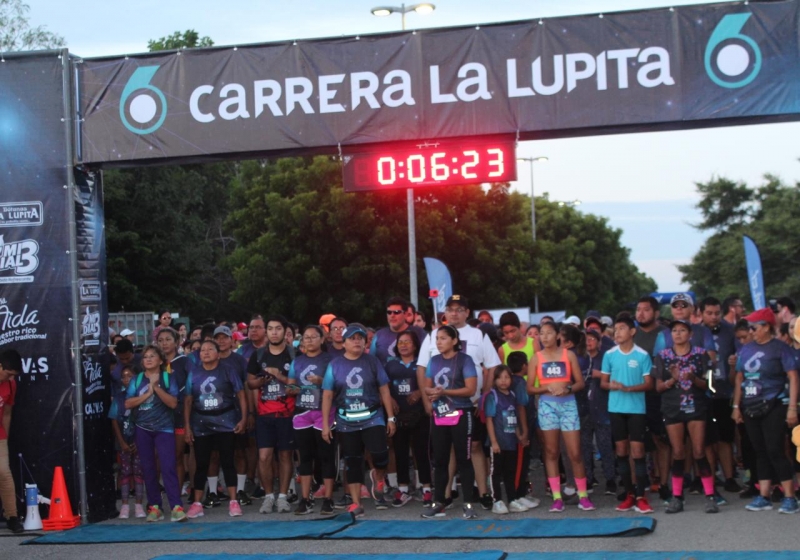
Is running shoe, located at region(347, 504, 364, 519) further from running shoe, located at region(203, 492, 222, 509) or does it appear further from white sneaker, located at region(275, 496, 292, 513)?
running shoe, located at region(203, 492, 222, 509)

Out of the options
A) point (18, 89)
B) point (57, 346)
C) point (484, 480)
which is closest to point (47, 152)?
point (18, 89)

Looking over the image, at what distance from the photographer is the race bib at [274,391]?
10.9m

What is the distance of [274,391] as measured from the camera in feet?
35.6

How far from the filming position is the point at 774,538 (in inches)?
328

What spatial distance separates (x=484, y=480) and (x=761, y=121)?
15.0 feet

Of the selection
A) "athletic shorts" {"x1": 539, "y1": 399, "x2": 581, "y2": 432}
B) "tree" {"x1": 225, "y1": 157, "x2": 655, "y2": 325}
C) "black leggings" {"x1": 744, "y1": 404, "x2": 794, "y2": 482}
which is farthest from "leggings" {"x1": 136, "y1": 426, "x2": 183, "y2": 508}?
"tree" {"x1": 225, "y1": 157, "x2": 655, "y2": 325}

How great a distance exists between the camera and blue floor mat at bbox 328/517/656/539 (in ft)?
29.0

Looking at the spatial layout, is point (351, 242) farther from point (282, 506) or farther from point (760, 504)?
point (760, 504)

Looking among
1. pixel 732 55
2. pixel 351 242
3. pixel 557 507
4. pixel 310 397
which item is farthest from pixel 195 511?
pixel 351 242

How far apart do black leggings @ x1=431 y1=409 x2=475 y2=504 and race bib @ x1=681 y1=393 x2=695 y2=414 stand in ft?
6.76

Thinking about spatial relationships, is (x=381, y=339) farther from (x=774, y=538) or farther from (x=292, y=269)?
(x=292, y=269)

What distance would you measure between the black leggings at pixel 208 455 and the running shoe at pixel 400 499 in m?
1.73

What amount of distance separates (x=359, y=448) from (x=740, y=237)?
49.5 metres

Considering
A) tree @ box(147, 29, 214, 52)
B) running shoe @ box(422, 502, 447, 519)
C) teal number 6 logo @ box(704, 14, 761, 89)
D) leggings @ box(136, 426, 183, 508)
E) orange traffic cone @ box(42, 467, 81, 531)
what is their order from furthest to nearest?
1. tree @ box(147, 29, 214, 52)
2. leggings @ box(136, 426, 183, 508)
3. orange traffic cone @ box(42, 467, 81, 531)
4. running shoe @ box(422, 502, 447, 519)
5. teal number 6 logo @ box(704, 14, 761, 89)
